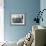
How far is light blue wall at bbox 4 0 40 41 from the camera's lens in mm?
5539

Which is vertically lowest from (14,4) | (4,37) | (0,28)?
(4,37)

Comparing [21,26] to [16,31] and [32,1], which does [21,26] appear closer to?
[16,31]

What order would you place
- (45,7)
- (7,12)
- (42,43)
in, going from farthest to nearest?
1. (7,12)
2. (45,7)
3. (42,43)

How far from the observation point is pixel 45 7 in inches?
183

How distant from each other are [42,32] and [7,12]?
3.16 metres

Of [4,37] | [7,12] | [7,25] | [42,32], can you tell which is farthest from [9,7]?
[42,32]

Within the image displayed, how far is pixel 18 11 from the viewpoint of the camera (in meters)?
5.55

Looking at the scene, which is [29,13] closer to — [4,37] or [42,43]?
[4,37]

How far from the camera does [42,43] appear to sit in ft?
8.50

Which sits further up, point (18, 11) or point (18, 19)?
point (18, 11)

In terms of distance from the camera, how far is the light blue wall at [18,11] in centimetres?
554

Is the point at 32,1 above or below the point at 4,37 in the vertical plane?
above

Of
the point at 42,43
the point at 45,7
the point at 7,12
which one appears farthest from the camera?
the point at 7,12

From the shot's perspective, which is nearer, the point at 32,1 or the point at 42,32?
the point at 42,32
